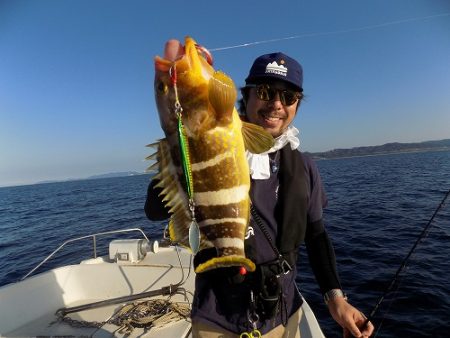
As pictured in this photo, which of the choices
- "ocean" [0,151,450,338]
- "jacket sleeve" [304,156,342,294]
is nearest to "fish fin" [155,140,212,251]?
"jacket sleeve" [304,156,342,294]

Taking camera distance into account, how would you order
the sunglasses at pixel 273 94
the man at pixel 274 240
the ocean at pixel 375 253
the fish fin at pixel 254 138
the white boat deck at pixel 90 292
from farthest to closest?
the ocean at pixel 375 253, the white boat deck at pixel 90 292, the sunglasses at pixel 273 94, the man at pixel 274 240, the fish fin at pixel 254 138

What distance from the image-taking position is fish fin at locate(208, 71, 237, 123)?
1.75 metres

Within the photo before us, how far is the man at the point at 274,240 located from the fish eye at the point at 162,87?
0.79 metres

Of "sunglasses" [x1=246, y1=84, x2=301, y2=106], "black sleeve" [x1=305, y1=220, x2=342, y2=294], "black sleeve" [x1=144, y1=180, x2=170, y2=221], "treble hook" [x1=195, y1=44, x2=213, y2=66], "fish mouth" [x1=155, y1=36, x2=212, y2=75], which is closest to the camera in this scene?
"fish mouth" [x1=155, y1=36, x2=212, y2=75]

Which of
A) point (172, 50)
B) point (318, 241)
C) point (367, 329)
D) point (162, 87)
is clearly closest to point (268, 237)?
point (318, 241)

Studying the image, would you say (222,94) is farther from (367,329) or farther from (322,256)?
(367,329)

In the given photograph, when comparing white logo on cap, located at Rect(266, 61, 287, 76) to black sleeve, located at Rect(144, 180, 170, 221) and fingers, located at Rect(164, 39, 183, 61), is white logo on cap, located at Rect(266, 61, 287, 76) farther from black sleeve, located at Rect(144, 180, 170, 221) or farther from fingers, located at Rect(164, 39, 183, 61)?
black sleeve, located at Rect(144, 180, 170, 221)

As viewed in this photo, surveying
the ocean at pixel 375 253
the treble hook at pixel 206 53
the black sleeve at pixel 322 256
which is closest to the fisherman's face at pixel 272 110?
the treble hook at pixel 206 53

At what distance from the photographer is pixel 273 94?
2619 mm

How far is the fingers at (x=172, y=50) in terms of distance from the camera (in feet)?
5.95

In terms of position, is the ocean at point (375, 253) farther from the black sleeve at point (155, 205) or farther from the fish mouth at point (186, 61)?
the fish mouth at point (186, 61)

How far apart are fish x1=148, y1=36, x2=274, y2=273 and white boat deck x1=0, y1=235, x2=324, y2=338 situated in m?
3.39

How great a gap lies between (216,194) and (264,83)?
50.8 inches

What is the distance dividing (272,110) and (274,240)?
1164 millimetres
